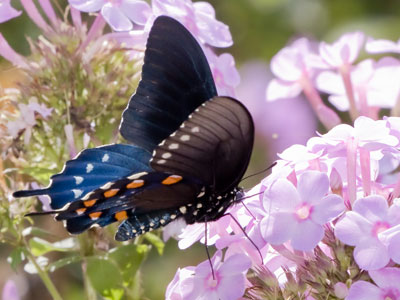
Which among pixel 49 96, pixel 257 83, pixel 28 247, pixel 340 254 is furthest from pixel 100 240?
pixel 257 83

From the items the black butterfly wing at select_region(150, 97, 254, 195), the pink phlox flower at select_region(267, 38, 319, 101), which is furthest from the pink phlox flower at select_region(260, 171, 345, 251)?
the pink phlox flower at select_region(267, 38, 319, 101)

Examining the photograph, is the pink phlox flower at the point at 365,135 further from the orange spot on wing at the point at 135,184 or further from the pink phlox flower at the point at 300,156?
the orange spot on wing at the point at 135,184

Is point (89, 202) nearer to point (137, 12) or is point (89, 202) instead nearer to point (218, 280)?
point (218, 280)

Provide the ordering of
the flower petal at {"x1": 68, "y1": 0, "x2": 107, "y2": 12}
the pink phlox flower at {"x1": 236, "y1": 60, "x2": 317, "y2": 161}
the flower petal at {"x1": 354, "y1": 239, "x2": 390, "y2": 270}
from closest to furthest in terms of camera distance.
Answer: the flower petal at {"x1": 354, "y1": 239, "x2": 390, "y2": 270}
the flower petal at {"x1": 68, "y1": 0, "x2": 107, "y2": 12}
the pink phlox flower at {"x1": 236, "y1": 60, "x2": 317, "y2": 161}

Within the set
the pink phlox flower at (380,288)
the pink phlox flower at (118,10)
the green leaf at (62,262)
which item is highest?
the pink phlox flower at (118,10)

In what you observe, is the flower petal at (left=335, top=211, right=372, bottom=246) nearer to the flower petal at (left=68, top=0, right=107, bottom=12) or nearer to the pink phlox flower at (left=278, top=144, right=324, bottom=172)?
the pink phlox flower at (left=278, top=144, right=324, bottom=172)

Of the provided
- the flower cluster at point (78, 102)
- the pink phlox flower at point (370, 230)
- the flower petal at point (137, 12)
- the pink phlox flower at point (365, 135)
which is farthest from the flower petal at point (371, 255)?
the flower petal at point (137, 12)

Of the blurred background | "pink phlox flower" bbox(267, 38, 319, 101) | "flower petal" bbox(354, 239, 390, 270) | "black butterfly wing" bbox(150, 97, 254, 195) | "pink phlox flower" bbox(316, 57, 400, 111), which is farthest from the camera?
the blurred background
